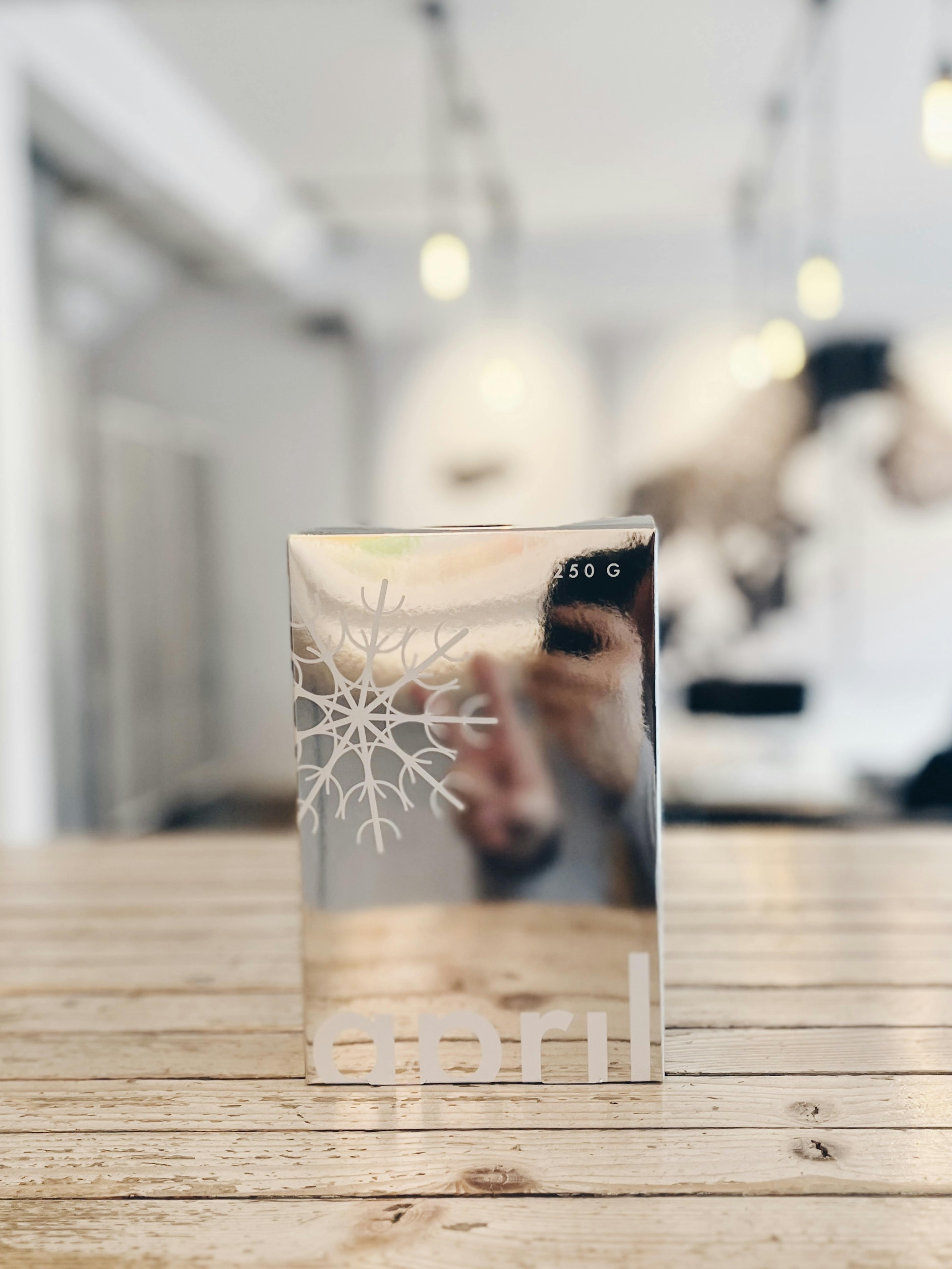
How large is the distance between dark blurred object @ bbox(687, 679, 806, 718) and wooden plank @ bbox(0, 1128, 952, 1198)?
423 cm

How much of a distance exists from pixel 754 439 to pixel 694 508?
416 mm

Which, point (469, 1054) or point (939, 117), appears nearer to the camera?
point (469, 1054)

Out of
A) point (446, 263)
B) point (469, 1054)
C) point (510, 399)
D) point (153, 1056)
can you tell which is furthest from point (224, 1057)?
point (510, 399)

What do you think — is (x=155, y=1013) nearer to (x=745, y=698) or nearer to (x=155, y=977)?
(x=155, y=977)

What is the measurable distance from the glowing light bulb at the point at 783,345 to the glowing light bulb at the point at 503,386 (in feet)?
3.33

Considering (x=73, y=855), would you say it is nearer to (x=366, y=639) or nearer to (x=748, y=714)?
(x=366, y=639)

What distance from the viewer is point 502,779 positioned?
1.64ft

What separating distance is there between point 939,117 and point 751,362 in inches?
90.1

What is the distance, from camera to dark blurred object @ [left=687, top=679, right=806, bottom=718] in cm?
460

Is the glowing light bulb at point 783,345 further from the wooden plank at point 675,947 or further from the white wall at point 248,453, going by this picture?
→ the wooden plank at point 675,947

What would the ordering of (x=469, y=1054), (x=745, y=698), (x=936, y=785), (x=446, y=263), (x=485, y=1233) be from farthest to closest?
1. (x=745, y=698)
2. (x=936, y=785)
3. (x=446, y=263)
4. (x=469, y=1054)
5. (x=485, y=1233)

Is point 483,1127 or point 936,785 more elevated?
point 483,1127

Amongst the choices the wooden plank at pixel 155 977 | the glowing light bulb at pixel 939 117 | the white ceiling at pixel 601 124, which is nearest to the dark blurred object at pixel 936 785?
the white ceiling at pixel 601 124

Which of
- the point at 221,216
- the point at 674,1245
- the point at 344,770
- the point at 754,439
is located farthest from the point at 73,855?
the point at 754,439
